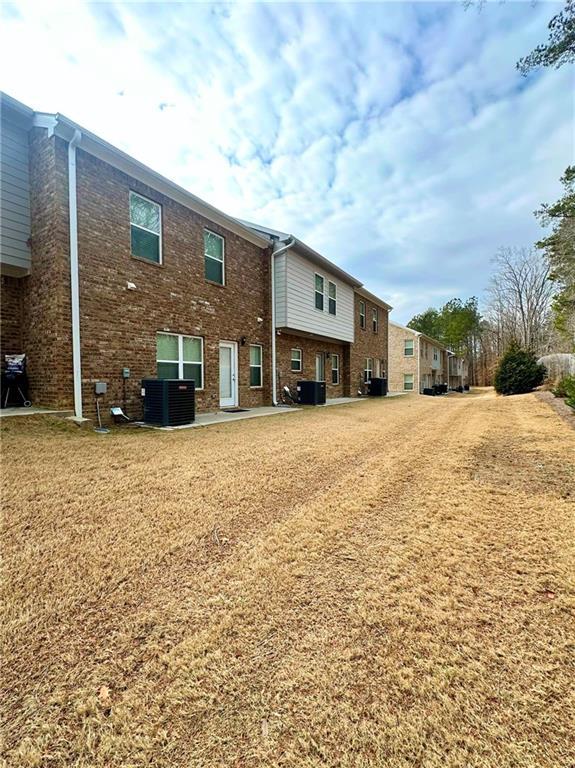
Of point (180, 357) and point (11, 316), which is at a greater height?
point (11, 316)

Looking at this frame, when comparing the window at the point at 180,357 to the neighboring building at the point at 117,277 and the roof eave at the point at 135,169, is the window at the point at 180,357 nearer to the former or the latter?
the neighboring building at the point at 117,277

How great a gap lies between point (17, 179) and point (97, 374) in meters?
4.29

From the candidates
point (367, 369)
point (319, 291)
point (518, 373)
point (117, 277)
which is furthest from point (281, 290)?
point (518, 373)

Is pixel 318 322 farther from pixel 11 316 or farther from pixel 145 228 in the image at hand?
pixel 11 316

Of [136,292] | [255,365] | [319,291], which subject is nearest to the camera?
[136,292]

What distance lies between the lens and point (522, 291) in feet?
111

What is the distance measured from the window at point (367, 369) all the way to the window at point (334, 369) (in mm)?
2777

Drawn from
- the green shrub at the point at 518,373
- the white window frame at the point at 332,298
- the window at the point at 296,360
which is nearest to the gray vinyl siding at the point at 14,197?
the window at the point at 296,360

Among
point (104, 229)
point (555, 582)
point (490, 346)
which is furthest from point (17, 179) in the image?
point (490, 346)

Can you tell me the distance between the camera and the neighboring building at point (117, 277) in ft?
22.5

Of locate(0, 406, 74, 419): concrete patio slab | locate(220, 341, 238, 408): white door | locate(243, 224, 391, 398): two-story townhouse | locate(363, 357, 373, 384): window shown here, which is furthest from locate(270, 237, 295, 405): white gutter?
locate(363, 357, 373, 384): window

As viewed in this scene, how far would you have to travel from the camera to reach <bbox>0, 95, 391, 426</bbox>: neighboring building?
6867mm

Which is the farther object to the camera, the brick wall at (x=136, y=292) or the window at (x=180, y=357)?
the window at (x=180, y=357)

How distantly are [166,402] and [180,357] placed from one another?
6.95 ft
